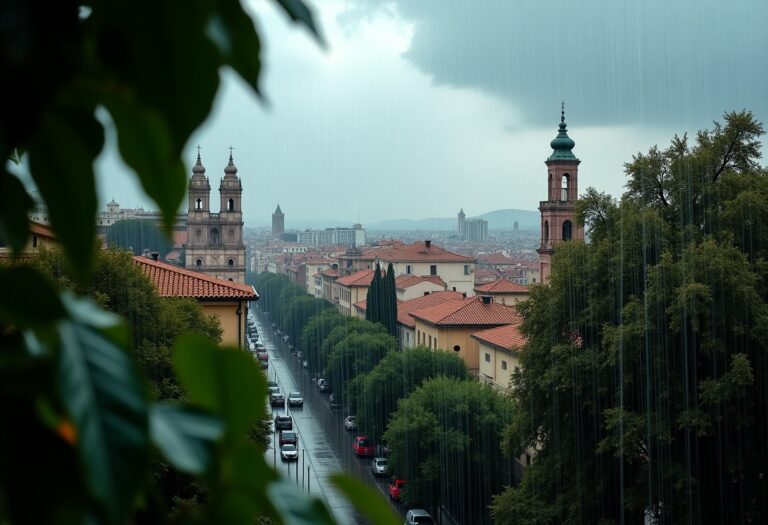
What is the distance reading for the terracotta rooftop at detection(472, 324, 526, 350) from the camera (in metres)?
36.8

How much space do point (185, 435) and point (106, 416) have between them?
0.08m

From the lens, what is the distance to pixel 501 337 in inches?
1523

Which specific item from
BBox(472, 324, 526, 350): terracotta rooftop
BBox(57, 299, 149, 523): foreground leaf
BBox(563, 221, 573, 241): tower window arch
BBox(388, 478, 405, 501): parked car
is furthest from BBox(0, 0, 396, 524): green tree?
BBox(563, 221, 573, 241): tower window arch

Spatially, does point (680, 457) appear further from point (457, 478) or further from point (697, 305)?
point (457, 478)

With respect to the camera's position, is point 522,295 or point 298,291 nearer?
point 522,295

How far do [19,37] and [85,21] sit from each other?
0.11 meters

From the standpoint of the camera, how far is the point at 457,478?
27.6 m

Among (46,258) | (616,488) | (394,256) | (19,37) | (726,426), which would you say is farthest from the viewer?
(394,256)

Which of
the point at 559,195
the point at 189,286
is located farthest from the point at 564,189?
the point at 189,286

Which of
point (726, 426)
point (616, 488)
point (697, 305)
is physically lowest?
point (616, 488)

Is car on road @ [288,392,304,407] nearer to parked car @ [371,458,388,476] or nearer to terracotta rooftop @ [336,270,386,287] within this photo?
parked car @ [371,458,388,476]

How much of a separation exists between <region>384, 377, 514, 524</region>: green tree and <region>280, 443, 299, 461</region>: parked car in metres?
7.72

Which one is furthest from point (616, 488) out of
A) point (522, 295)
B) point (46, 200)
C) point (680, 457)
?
point (522, 295)

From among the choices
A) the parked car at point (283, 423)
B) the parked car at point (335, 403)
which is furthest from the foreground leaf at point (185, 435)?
the parked car at point (335, 403)
